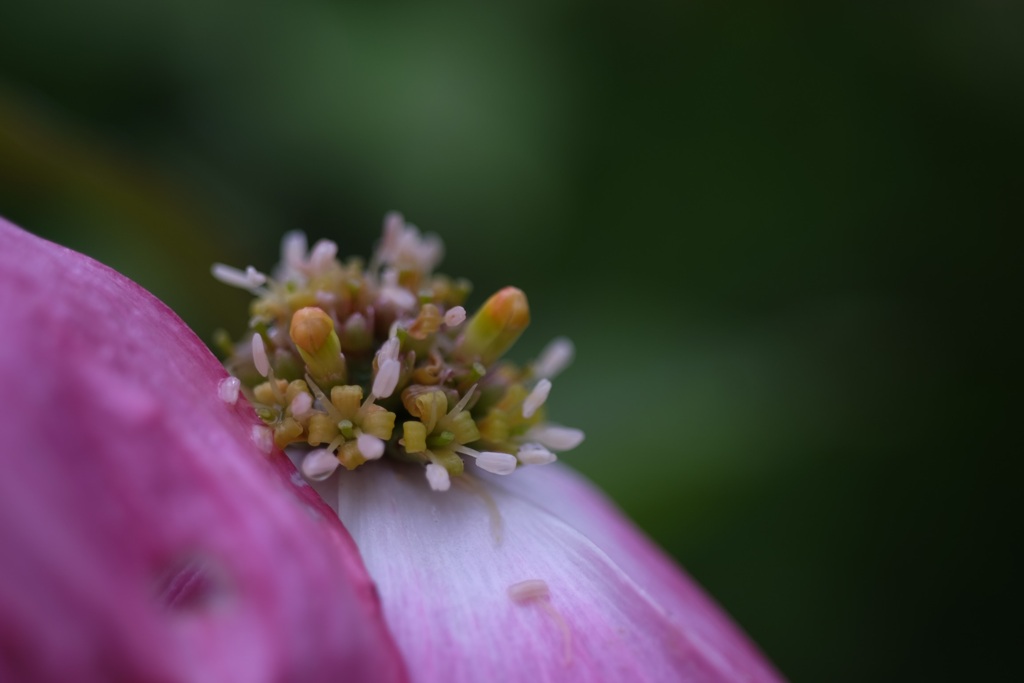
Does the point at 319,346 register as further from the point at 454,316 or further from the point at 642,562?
the point at 642,562

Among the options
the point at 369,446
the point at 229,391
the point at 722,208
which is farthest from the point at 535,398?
the point at 722,208

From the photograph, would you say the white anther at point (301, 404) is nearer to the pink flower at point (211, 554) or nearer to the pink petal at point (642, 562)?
the pink flower at point (211, 554)

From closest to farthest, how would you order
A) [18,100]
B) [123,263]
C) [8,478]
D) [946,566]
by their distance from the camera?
1. [8,478]
2. [18,100]
3. [123,263]
4. [946,566]

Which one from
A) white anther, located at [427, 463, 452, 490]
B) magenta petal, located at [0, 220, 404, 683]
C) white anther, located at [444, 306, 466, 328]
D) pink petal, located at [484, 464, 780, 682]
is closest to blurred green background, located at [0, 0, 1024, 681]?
pink petal, located at [484, 464, 780, 682]

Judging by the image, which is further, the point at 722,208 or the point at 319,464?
the point at 722,208

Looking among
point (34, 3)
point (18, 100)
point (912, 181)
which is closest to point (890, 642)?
point (912, 181)

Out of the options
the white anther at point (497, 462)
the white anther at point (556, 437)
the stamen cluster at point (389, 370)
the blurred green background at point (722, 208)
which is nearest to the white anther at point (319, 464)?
the stamen cluster at point (389, 370)

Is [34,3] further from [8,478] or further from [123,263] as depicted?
[8,478]
